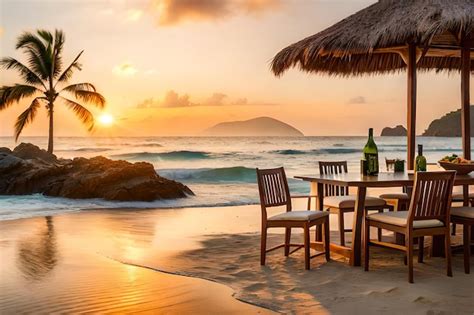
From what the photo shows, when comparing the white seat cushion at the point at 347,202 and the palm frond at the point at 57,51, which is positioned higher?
the palm frond at the point at 57,51

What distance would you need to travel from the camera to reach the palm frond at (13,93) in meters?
17.3

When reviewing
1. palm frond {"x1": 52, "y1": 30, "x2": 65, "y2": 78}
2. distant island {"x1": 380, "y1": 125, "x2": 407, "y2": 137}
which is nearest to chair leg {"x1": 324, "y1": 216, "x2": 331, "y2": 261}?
palm frond {"x1": 52, "y1": 30, "x2": 65, "y2": 78}

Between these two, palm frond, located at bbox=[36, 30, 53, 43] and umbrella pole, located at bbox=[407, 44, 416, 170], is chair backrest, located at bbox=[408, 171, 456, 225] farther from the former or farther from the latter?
palm frond, located at bbox=[36, 30, 53, 43]

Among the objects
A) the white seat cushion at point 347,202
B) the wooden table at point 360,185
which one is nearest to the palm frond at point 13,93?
the white seat cushion at point 347,202

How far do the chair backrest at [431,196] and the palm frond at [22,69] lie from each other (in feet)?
49.6

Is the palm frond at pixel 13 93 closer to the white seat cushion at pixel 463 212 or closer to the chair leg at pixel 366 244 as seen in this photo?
the chair leg at pixel 366 244

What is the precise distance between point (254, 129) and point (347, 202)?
29981 mm

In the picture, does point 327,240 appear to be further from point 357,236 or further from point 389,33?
point 389,33

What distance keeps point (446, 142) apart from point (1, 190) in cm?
3190

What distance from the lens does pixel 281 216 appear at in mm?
4875

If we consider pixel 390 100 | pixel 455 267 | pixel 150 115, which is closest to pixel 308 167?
pixel 390 100

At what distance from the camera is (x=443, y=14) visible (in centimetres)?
612

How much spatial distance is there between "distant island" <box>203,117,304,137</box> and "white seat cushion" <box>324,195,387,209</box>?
2746cm

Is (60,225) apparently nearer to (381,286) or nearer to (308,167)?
(381,286)
